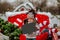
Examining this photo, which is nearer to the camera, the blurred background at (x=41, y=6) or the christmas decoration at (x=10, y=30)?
the christmas decoration at (x=10, y=30)

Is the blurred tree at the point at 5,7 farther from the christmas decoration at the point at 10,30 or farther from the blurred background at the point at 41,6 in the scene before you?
the christmas decoration at the point at 10,30

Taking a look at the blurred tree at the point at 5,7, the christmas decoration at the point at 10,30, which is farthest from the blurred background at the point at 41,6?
the christmas decoration at the point at 10,30

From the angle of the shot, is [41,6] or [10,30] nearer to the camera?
[10,30]

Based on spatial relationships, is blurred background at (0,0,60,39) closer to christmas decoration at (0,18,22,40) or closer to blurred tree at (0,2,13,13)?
blurred tree at (0,2,13,13)

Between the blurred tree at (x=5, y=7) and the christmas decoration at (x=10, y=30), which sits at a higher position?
the blurred tree at (x=5, y=7)

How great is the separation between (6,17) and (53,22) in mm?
568

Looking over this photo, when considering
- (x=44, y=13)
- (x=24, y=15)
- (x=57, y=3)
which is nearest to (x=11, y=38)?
(x=24, y=15)

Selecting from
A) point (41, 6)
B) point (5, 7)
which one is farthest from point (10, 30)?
point (41, 6)

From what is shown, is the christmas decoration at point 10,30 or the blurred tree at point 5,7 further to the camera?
the blurred tree at point 5,7

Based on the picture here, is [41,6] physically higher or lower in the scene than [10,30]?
higher

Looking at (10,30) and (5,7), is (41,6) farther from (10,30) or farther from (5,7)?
(10,30)

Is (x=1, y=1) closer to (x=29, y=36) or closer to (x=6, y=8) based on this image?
(x=6, y=8)

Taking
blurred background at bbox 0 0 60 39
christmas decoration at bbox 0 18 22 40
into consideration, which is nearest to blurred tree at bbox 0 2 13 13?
blurred background at bbox 0 0 60 39

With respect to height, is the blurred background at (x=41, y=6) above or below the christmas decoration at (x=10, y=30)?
above
